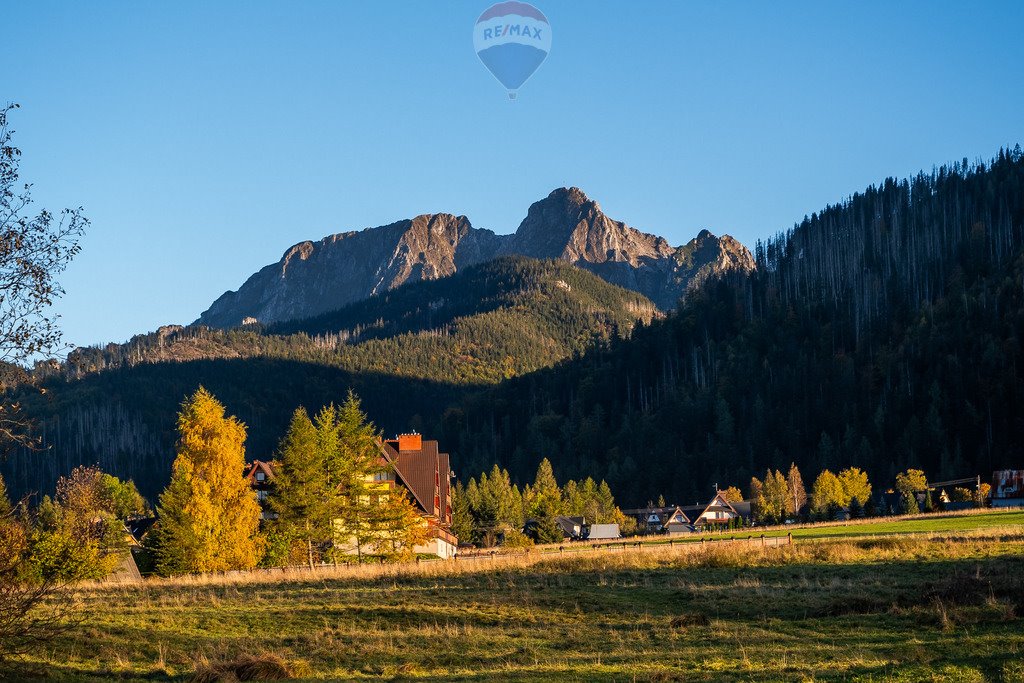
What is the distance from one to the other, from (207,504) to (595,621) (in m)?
27.7

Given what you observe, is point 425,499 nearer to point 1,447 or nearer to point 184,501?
point 184,501

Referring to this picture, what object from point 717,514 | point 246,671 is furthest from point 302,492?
point 717,514

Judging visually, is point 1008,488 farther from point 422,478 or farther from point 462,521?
point 422,478

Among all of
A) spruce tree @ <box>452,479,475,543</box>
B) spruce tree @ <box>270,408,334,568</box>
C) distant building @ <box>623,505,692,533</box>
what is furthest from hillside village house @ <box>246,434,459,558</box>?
distant building @ <box>623,505,692,533</box>

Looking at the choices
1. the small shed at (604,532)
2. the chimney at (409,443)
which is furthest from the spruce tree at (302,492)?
the small shed at (604,532)

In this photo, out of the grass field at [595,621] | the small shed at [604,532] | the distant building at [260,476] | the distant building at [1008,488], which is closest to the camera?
the grass field at [595,621]

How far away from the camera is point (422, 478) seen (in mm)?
79625

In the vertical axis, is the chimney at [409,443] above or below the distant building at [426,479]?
above

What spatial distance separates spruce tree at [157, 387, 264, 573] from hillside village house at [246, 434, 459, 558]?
18.1m

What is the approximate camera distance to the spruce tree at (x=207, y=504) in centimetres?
5272

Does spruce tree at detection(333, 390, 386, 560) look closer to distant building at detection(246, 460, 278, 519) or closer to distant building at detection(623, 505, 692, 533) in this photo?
distant building at detection(246, 460, 278, 519)

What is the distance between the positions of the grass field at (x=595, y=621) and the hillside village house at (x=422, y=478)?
3065cm

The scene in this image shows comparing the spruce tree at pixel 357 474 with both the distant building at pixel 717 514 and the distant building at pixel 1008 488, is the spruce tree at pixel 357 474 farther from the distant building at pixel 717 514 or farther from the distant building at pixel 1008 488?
the distant building at pixel 717 514

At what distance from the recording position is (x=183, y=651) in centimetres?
2722
